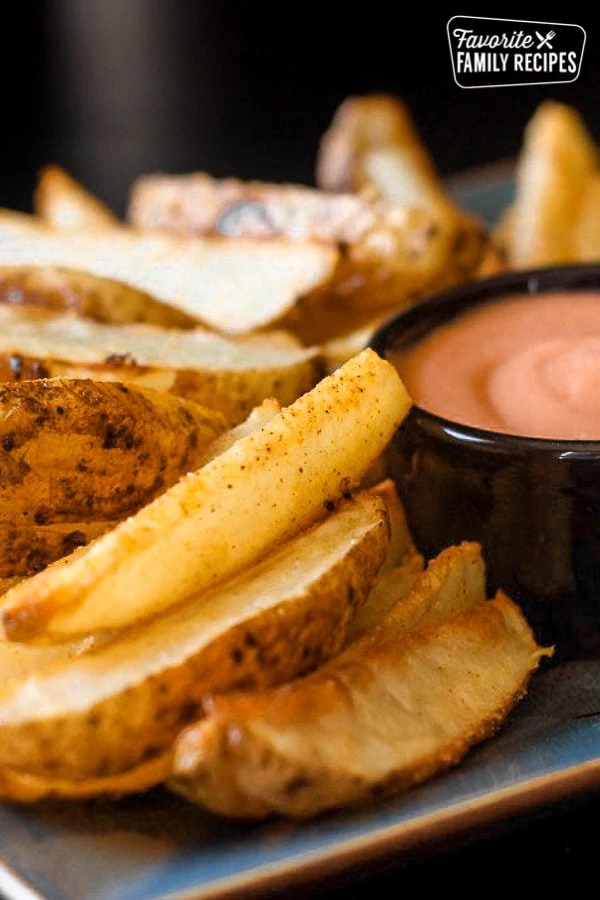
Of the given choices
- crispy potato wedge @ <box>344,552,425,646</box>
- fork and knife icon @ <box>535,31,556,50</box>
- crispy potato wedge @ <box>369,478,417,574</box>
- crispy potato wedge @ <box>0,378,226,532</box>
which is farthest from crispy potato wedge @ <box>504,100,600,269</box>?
crispy potato wedge @ <box>0,378,226,532</box>

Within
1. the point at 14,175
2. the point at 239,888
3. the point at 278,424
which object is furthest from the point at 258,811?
the point at 14,175

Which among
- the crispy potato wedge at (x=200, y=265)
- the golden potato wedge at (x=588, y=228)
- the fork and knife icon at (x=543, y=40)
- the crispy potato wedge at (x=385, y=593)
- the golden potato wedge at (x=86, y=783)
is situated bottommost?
the golden potato wedge at (x=86, y=783)

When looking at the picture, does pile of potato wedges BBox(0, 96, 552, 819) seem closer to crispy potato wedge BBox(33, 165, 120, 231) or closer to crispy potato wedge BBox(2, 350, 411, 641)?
crispy potato wedge BBox(2, 350, 411, 641)

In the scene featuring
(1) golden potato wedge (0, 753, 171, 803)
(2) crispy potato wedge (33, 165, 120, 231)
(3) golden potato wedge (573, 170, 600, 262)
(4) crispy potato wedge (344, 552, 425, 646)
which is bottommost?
(1) golden potato wedge (0, 753, 171, 803)

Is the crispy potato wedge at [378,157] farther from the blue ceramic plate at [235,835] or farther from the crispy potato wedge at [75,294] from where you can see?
the blue ceramic plate at [235,835]

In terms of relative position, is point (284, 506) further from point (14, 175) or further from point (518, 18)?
point (14, 175)

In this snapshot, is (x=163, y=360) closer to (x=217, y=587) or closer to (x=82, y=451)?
(x=82, y=451)

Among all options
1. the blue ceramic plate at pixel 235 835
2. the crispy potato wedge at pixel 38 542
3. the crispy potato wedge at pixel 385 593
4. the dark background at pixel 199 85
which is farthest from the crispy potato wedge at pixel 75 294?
the dark background at pixel 199 85

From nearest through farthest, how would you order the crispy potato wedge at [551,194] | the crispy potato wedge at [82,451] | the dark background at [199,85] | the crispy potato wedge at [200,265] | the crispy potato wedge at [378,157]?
the crispy potato wedge at [82,451], the crispy potato wedge at [200,265], the crispy potato wedge at [551,194], the crispy potato wedge at [378,157], the dark background at [199,85]
